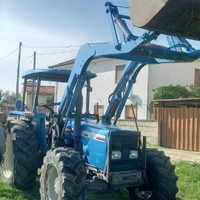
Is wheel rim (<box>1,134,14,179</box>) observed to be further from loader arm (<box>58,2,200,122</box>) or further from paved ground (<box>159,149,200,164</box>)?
paved ground (<box>159,149,200,164</box>)

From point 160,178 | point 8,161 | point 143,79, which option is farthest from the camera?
point 143,79

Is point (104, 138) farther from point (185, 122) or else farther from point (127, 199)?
point (185, 122)

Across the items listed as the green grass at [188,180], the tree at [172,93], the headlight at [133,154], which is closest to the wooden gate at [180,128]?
the tree at [172,93]

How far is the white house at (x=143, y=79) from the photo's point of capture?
1873 cm

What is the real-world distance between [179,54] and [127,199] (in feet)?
10.7

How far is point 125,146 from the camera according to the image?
480 centimetres

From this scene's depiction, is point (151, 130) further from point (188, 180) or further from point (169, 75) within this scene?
point (169, 75)

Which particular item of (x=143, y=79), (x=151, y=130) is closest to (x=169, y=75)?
(x=143, y=79)

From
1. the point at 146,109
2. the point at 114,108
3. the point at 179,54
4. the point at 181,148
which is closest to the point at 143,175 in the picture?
the point at 114,108

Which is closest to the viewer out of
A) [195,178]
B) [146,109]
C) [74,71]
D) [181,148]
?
[74,71]

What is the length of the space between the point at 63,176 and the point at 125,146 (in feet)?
4.07

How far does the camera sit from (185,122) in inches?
479

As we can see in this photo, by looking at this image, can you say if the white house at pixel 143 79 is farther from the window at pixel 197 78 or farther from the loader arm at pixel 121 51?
the loader arm at pixel 121 51

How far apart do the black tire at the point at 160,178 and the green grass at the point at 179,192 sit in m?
0.95
